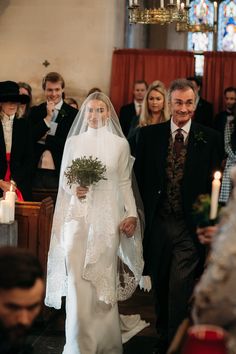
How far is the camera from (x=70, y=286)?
6613 mm

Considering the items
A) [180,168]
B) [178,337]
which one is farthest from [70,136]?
[178,337]

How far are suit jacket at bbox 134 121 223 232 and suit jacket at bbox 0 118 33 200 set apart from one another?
1.96 metres

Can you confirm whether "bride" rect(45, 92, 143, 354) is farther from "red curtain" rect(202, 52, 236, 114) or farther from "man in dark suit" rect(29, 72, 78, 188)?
"red curtain" rect(202, 52, 236, 114)

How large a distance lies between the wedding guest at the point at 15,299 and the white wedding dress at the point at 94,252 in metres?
3.63

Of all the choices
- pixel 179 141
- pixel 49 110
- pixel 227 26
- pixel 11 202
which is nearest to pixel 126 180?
pixel 179 141

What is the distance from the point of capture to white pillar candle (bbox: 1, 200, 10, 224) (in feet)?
22.1

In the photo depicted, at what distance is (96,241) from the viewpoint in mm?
6660

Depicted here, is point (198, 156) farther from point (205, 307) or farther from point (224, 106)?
point (224, 106)

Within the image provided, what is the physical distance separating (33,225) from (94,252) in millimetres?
1021

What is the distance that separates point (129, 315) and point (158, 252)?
1.58 m

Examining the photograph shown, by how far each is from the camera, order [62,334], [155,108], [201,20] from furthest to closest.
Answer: [201,20] < [155,108] < [62,334]

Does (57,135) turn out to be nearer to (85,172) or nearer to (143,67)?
(85,172)

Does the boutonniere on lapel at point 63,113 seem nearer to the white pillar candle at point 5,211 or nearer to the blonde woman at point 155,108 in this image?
the blonde woman at point 155,108

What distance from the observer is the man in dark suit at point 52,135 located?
9.54m
